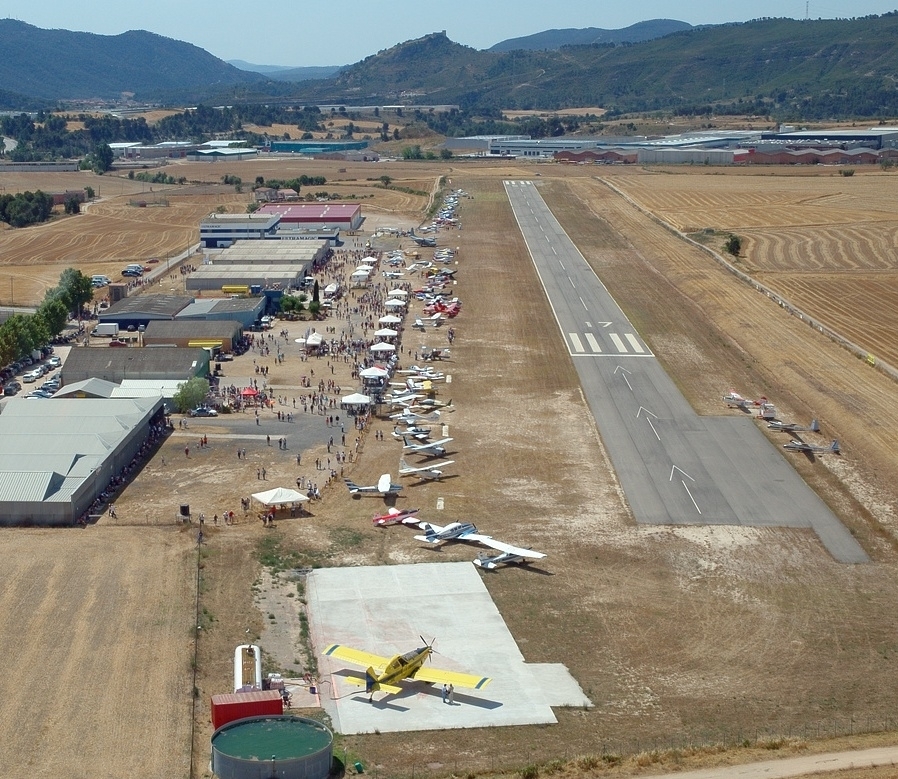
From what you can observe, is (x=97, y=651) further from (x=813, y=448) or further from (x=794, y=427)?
(x=794, y=427)

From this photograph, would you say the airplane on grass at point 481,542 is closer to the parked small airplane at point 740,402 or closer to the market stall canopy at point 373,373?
the market stall canopy at point 373,373

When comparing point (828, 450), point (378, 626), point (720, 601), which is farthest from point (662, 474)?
point (378, 626)

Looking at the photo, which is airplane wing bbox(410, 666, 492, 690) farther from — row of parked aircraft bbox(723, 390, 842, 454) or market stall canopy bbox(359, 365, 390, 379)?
market stall canopy bbox(359, 365, 390, 379)

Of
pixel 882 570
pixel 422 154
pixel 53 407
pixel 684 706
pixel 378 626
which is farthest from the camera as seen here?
pixel 422 154

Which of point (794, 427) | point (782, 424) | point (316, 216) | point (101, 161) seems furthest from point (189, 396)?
point (101, 161)

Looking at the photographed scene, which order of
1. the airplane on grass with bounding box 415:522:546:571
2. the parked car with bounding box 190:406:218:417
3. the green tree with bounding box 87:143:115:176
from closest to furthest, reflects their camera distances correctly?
the airplane on grass with bounding box 415:522:546:571 < the parked car with bounding box 190:406:218:417 < the green tree with bounding box 87:143:115:176

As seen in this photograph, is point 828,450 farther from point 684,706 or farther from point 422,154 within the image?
point 422,154

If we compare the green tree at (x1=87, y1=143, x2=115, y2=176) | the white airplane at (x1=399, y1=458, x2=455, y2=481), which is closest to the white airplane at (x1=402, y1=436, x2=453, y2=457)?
the white airplane at (x1=399, y1=458, x2=455, y2=481)
